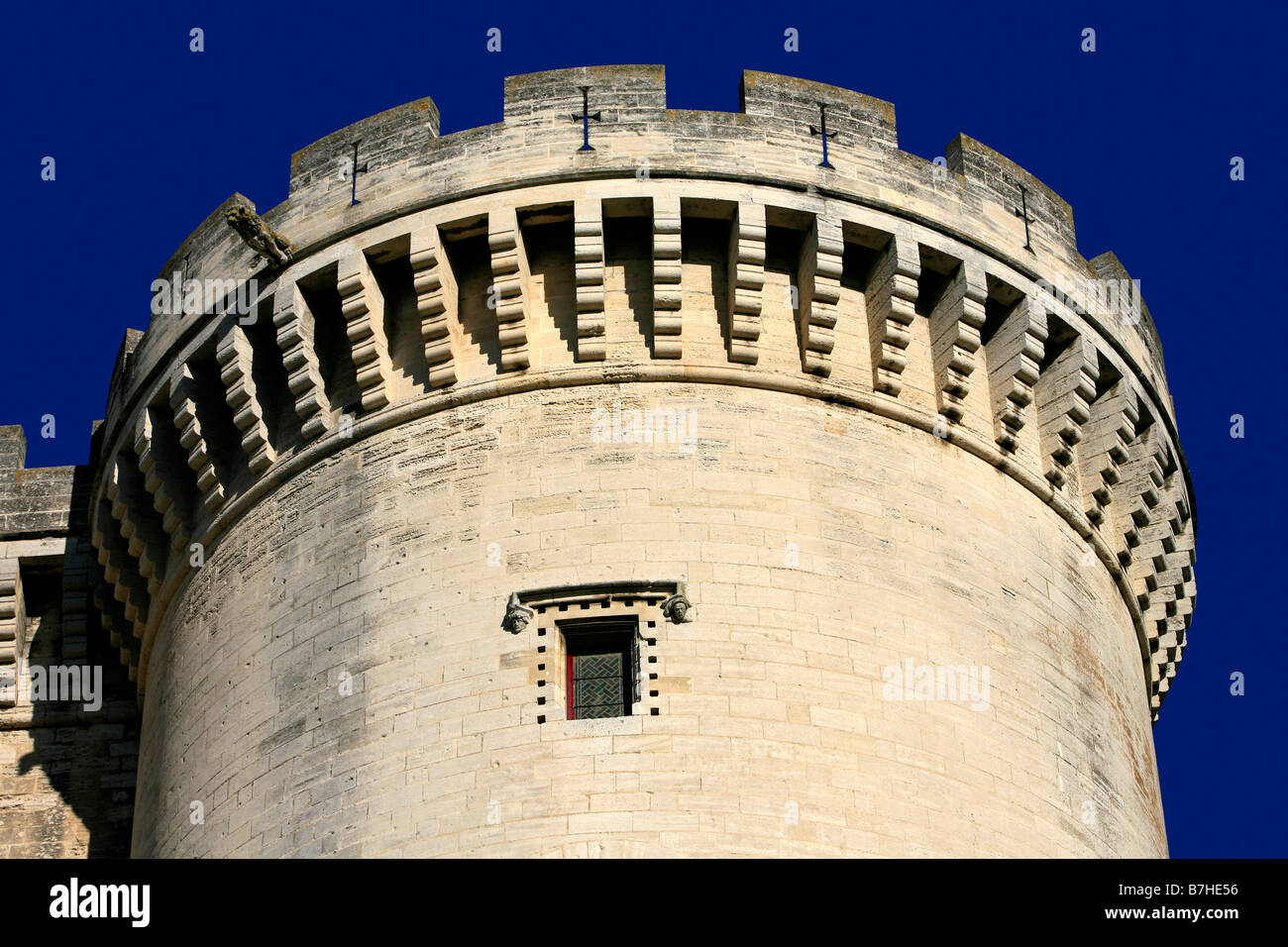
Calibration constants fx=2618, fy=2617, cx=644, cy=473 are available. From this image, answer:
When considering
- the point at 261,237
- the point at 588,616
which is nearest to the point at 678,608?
the point at 588,616

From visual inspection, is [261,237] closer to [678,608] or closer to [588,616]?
[588,616]

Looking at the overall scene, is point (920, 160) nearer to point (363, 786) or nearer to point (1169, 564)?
point (1169, 564)

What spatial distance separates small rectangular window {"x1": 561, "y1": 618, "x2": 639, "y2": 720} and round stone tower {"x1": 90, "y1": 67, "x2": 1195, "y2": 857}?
0.09ft

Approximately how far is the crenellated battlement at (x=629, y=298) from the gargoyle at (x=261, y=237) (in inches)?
2.9

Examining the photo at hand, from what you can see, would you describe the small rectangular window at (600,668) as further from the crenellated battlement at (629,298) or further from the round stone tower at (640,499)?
the crenellated battlement at (629,298)

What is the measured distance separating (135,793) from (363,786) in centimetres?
381

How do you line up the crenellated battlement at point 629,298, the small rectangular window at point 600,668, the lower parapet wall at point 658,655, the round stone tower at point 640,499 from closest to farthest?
the lower parapet wall at point 658,655 < the round stone tower at point 640,499 < the small rectangular window at point 600,668 < the crenellated battlement at point 629,298

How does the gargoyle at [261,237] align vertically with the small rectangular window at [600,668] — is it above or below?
above

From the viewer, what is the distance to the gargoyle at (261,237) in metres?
19.2

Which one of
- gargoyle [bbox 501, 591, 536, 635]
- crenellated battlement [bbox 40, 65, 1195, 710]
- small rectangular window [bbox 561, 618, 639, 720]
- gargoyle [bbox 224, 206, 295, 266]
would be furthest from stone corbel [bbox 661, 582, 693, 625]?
gargoyle [bbox 224, 206, 295, 266]

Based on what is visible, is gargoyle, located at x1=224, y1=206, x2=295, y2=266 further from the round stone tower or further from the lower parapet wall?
the lower parapet wall

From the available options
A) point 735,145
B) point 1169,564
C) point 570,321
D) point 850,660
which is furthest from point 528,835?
point 1169,564

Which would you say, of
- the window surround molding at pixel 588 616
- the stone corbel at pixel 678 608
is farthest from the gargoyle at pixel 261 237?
the stone corbel at pixel 678 608

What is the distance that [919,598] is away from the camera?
17969 mm
